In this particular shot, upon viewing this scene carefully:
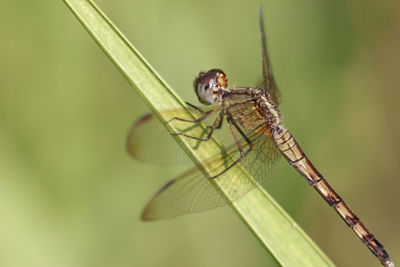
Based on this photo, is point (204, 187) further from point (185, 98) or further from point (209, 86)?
point (185, 98)

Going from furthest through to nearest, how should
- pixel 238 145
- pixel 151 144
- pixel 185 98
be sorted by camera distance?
pixel 185 98, pixel 151 144, pixel 238 145

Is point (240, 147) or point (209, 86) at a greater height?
point (209, 86)

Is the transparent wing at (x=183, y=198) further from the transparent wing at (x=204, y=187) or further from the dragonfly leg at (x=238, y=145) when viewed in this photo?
the dragonfly leg at (x=238, y=145)

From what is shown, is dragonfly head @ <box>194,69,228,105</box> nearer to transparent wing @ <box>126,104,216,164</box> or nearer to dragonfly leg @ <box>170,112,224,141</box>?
dragonfly leg @ <box>170,112,224,141</box>

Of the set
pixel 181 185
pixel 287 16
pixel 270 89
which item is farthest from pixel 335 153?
pixel 181 185

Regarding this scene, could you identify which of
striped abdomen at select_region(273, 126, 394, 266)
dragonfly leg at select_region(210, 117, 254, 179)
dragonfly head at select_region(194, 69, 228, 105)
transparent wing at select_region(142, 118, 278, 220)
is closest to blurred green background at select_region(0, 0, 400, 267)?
striped abdomen at select_region(273, 126, 394, 266)

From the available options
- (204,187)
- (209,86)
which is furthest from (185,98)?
(204,187)
